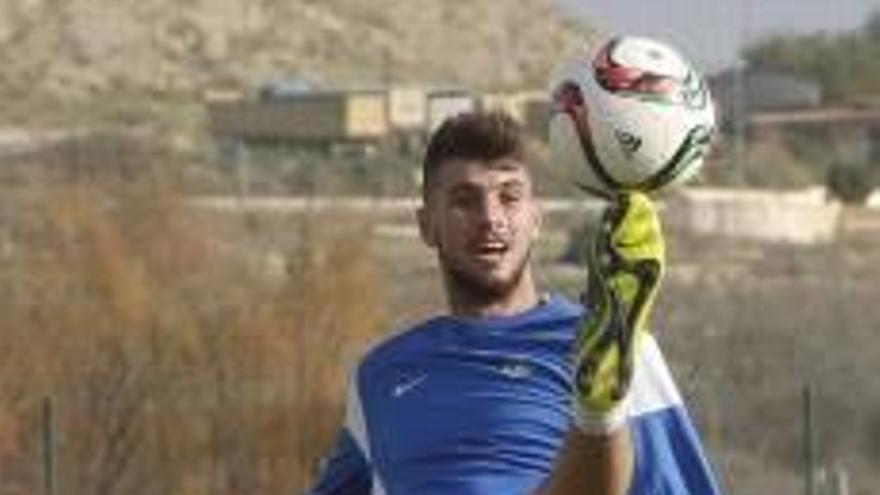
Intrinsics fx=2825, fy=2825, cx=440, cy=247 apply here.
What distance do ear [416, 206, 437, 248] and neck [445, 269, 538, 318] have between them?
78 mm

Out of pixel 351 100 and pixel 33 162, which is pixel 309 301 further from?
pixel 351 100

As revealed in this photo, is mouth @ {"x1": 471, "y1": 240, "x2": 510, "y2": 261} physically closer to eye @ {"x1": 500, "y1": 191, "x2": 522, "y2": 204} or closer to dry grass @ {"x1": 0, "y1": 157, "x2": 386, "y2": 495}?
eye @ {"x1": 500, "y1": 191, "x2": 522, "y2": 204}

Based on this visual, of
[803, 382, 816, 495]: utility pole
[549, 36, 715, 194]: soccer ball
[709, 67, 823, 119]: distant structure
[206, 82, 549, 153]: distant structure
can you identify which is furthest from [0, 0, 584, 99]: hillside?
[549, 36, 715, 194]: soccer ball

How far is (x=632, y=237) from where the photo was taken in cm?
373

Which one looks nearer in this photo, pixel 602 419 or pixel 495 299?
pixel 602 419

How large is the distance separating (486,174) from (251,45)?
95815 millimetres

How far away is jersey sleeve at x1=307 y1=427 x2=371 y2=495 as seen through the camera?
4.86 metres

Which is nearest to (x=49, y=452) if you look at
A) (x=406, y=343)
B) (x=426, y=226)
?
(x=406, y=343)

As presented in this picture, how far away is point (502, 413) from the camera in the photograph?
443cm

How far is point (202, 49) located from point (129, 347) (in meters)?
75.6

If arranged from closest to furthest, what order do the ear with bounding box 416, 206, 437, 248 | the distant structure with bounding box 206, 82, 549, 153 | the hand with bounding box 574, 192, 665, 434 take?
1. the hand with bounding box 574, 192, 665, 434
2. the ear with bounding box 416, 206, 437, 248
3. the distant structure with bounding box 206, 82, 549, 153

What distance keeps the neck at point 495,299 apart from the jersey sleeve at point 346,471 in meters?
0.43

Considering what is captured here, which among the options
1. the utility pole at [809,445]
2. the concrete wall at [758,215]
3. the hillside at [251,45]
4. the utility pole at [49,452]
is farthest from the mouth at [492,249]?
the hillside at [251,45]

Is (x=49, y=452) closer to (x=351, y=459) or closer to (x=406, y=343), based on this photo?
(x=351, y=459)
